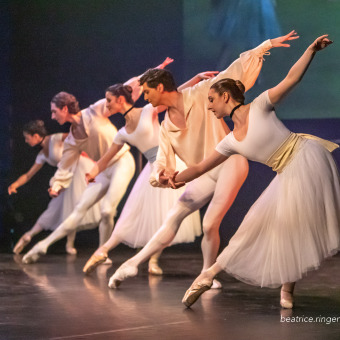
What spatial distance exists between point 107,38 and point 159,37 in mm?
790

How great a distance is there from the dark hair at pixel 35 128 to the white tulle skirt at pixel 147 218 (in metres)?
2.42

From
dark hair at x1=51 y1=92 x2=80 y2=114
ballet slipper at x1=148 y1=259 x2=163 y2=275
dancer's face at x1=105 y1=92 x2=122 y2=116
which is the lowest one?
ballet slipper at x1=148 y1=259 x2=163 y2=275

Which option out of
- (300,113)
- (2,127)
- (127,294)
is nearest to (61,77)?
(2,127)

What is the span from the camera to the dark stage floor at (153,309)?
3.49m

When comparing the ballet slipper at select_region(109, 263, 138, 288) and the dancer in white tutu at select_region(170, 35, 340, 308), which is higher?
the dancer in white tutu at select_region(170, 35, 340, 308)

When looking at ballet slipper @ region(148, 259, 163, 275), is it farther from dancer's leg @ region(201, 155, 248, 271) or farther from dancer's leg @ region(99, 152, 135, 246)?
dancer's leg @ region(201, 155, 248, 271)

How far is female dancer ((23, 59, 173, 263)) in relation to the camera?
684 cm

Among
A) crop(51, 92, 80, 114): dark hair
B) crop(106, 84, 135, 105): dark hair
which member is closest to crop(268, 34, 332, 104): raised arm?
crop(106, 84, 135, 105): dark hair

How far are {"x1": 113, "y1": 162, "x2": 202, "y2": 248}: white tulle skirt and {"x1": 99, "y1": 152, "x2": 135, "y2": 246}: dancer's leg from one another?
55 cm

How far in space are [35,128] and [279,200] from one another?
15.7ft

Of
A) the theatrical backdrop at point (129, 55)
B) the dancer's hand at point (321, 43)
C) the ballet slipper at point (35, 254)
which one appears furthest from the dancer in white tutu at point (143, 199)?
the dancer's hand at point (321, 43)

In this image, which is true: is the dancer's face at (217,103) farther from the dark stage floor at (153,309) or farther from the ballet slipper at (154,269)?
the ballet slipper at (154,269)

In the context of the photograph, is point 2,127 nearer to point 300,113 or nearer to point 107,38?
point 107,38

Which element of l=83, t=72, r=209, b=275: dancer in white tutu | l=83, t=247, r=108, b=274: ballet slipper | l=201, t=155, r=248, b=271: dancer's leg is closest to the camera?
l=201, t=155, r=248, b=271: dancer's leg
